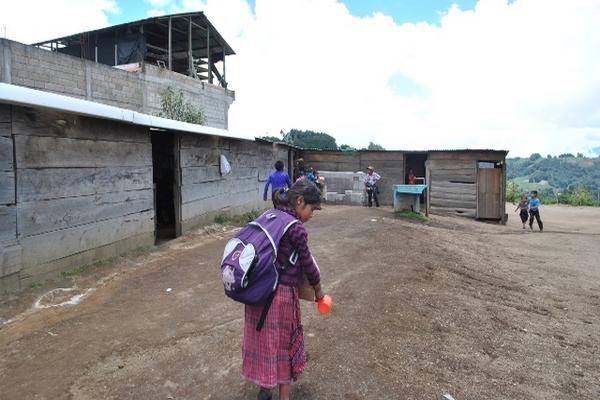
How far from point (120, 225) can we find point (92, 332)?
2955mm

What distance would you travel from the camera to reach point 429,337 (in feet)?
12.8

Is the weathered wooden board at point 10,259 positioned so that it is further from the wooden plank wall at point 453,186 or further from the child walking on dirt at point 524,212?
the child walking on dirt at point 524,212

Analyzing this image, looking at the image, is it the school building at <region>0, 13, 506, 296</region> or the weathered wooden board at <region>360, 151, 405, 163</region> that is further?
the weathered wooden board at <region>360, 151, 405, 163</region>

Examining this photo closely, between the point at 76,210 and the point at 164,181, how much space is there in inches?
152

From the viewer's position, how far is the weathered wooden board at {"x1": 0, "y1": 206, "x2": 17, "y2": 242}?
4512mm

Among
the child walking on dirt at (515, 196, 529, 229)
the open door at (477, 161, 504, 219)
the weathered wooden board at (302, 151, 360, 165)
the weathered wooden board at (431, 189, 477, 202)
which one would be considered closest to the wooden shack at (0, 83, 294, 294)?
the weathered wooden board at (302, 151, 360, 165)

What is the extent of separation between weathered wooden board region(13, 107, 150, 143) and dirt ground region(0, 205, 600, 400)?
197 centimetres

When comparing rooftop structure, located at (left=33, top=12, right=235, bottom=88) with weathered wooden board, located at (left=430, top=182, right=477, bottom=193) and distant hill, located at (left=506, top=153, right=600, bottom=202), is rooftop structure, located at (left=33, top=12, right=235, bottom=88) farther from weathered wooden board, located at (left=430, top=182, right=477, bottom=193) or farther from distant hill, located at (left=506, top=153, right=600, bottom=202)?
distant hill, located at (left=506, top=153, right=600, bottom=202)

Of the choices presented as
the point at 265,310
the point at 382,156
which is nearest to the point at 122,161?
the point at 265,310

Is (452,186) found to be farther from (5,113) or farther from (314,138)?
(314,138)

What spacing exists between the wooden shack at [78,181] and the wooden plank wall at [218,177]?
0.04 metres

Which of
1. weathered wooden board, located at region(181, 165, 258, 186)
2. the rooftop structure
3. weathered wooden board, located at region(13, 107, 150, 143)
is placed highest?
the rooftop structure

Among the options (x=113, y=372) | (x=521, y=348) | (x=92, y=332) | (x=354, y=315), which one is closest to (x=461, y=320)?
(x=521, y=348)

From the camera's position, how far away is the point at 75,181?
5.59m
